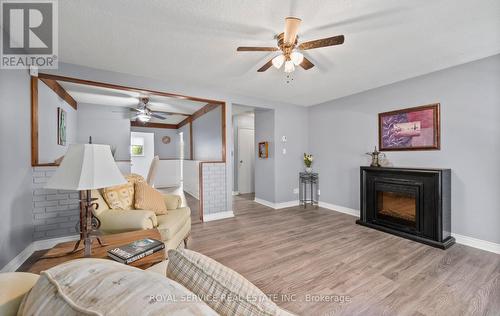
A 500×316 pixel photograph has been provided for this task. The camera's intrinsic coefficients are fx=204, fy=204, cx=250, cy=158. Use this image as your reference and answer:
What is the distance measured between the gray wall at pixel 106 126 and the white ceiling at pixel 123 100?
0.56 feet

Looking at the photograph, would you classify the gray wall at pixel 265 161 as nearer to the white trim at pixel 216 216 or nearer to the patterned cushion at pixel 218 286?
the white trim at pixel 216 216

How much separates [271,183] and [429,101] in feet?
9.82

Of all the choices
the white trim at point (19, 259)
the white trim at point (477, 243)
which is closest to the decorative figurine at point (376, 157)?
the white trim at point (477, 243)

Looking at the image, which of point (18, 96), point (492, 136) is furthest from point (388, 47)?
point (18, 96)

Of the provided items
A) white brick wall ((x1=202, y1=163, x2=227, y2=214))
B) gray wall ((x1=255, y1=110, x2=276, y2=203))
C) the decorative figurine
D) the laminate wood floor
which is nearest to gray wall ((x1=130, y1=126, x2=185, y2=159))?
gray wall ((x1=255, y1=110, x2=276, y2=203))

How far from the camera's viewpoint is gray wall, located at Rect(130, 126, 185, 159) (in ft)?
25.4

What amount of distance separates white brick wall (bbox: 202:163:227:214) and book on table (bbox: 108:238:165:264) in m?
2.29

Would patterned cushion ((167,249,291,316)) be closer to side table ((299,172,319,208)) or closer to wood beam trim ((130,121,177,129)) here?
side table ((299,172,319,208))

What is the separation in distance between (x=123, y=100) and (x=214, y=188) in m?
3.17

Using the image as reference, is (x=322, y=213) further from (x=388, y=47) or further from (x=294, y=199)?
(x=388, y=47)

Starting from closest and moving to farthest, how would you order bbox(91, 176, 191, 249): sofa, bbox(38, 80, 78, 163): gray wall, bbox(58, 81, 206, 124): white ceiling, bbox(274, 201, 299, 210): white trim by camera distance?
bbox(91, 176, 191, 249): sofa, bbox(38, 80, 78, 163): gray wall, bbox(58, 81, 206, 124): white ceiling, bbox(274, 201, 299, 210): white trim

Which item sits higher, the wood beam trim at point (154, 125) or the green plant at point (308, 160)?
the wood beam trim at point (154, 125)

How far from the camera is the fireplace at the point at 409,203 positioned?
255 cm

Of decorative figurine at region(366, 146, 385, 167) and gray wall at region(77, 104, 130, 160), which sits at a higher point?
gray wall at region(77, 104, 130, 160)
